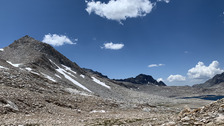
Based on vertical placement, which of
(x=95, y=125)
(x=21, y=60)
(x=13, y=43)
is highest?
(x=13, y=43)

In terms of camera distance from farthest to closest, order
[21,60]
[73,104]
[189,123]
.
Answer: [21,60] → [73,104] → [189,123]

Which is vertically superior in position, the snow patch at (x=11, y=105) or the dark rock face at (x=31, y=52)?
the dark rock face at (x=31, y=52)

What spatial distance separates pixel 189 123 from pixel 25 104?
19431 millimetres

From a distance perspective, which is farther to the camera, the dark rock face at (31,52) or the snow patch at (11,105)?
the dark rock face at (31,52)

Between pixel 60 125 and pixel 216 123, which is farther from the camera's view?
pixel 60 125

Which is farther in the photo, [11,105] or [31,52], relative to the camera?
[31,52]

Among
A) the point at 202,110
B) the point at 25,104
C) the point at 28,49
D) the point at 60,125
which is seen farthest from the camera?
the point at 28,49

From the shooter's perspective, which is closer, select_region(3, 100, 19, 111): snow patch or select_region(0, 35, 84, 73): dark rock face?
select_region(3, 100, 19, 111): snow patch

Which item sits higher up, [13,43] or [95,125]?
[13,43]

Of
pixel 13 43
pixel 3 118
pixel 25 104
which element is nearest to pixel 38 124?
pixel 3 118

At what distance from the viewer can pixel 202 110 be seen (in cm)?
1318

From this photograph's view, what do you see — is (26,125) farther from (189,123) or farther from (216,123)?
(216,123)

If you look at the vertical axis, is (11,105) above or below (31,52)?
below

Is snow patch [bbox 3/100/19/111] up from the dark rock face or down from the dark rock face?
down
